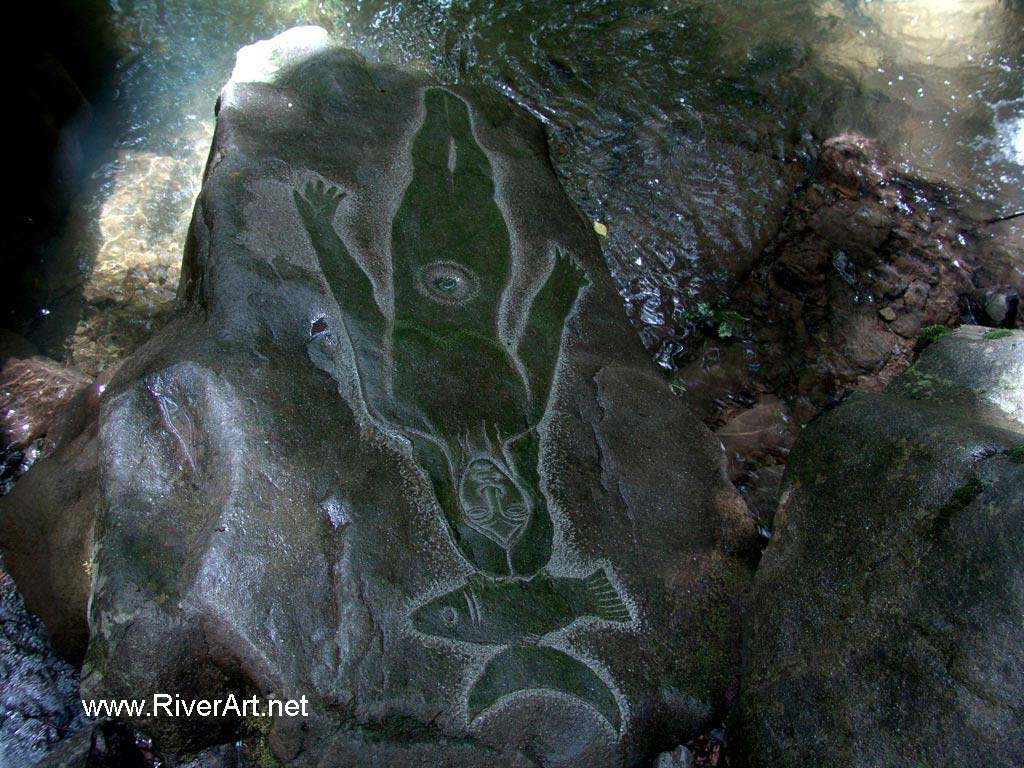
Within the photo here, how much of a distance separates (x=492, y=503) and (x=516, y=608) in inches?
12.3

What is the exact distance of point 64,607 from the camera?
227 centimetres

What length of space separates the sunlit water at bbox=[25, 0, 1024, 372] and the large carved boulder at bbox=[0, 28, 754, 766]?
81 centimetres

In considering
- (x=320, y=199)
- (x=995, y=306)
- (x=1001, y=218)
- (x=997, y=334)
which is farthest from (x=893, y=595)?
(x=1001, y=218)

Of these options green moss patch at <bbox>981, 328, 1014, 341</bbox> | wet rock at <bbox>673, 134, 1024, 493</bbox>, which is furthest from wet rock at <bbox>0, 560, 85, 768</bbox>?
green moss patch at <bbox>981, 328, 1014, 341</bbox>

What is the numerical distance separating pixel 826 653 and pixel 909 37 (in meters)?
3.90

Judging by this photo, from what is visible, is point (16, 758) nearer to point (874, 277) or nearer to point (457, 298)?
point (457, 298)

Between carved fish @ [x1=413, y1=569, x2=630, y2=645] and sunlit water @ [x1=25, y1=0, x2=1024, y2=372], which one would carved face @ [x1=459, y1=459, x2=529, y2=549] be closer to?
carved fish @ [x1=413, y1=569, x2=630, y2=645]

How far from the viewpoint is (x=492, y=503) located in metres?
2.18

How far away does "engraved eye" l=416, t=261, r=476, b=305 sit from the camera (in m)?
2.54

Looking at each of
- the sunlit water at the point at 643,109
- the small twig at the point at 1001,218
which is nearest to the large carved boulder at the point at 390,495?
the sunlit water at the point at 643,109

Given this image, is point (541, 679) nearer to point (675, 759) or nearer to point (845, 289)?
point (675, 759)

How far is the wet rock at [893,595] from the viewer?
1577mm

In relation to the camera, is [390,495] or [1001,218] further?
[1001,218]

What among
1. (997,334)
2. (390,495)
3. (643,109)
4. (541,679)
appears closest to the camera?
(541,679)
